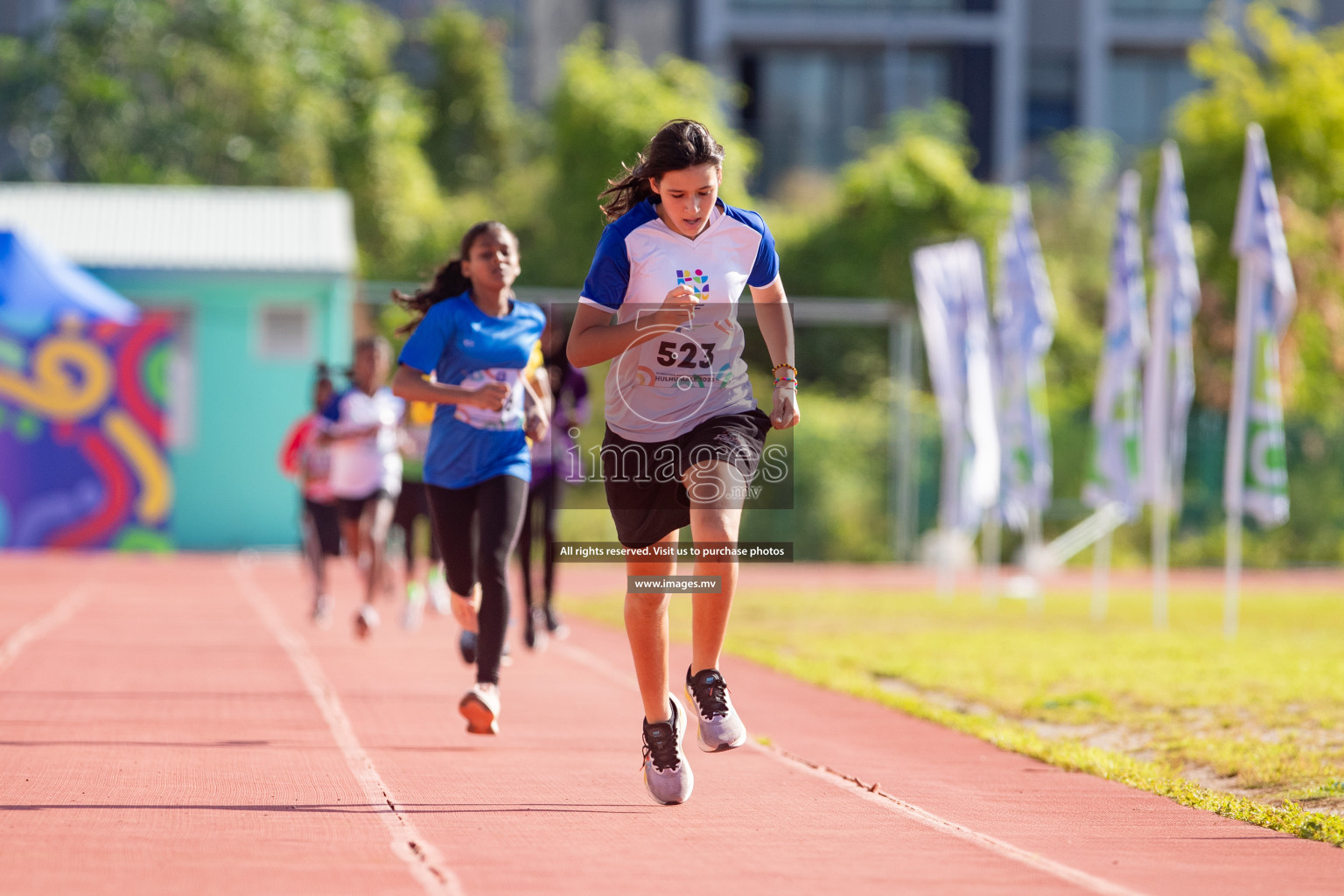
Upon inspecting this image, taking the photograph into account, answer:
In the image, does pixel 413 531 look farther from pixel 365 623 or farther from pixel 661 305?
pixel 661 305

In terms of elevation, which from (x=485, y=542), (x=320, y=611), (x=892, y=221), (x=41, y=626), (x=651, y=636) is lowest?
(x=41, y=626)

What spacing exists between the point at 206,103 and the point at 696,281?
33058 mm

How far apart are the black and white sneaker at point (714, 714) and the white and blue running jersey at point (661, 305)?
2.61 feet

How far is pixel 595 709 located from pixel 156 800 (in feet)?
10.4

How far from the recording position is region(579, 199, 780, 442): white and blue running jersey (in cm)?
607

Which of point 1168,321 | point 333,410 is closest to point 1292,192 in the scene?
point 1168,321

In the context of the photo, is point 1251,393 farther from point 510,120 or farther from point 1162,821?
point 510,120

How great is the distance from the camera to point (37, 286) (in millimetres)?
22766

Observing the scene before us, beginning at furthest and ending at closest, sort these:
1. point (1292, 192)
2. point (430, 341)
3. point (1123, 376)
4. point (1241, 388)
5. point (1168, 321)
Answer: point (1292, 192) → point (1123, 376) → point (1168, 321) → point (1241, 388) → point (430, 341)

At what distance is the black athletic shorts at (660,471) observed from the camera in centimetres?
610

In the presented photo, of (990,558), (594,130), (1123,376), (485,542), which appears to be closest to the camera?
(485,542)

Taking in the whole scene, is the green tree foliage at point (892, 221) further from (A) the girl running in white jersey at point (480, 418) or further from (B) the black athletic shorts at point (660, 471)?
(B) the black athletic shorts at point (660, 471)

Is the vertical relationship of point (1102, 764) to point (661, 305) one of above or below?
below

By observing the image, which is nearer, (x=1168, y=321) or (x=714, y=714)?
(x=714, y=714)
